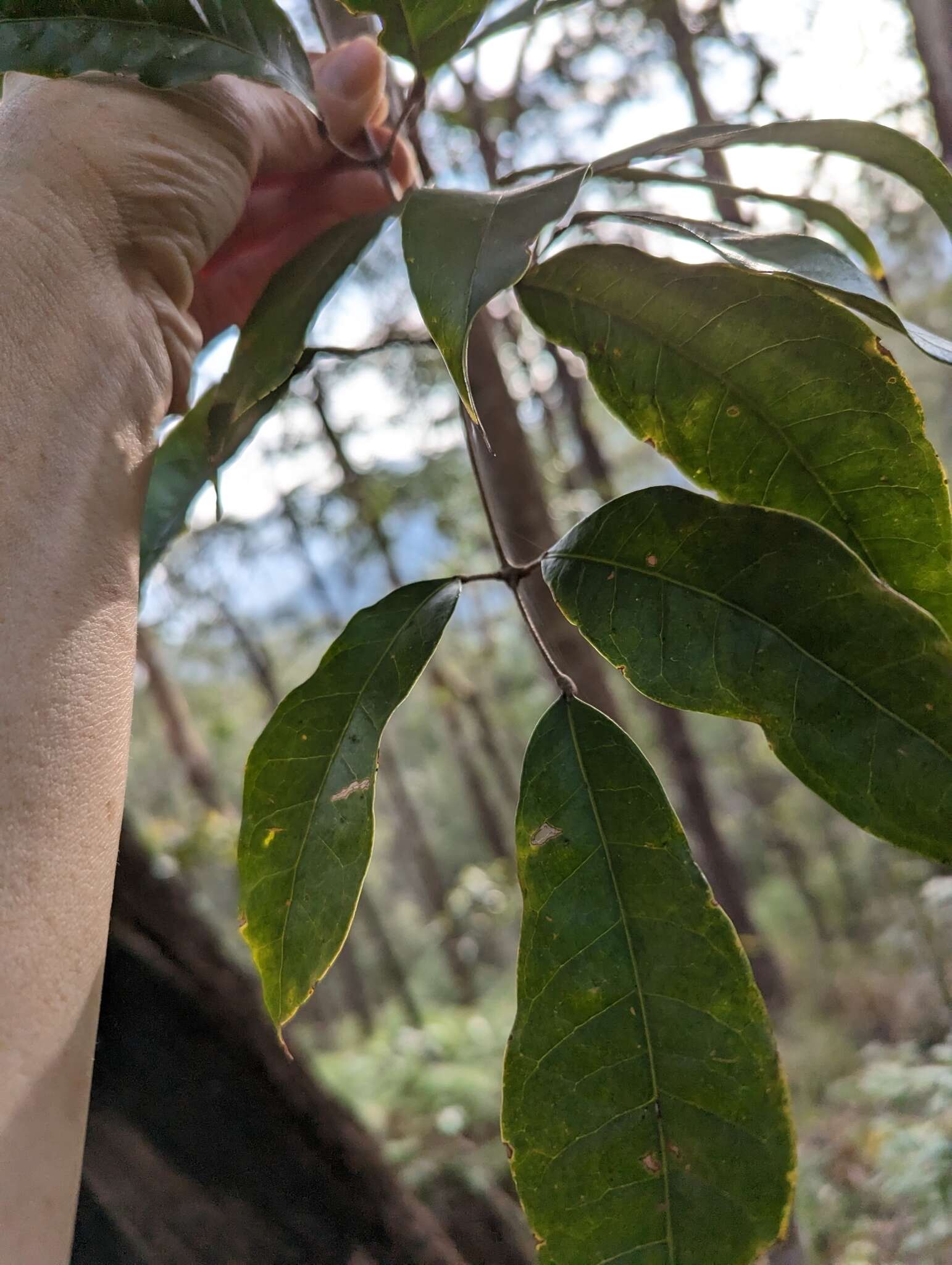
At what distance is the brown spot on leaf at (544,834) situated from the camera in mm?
509

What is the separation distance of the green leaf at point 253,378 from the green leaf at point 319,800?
173mm

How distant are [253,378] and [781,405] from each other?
354 mm

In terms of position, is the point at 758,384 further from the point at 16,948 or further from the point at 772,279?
the point at 16,948

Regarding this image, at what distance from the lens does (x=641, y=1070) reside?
0.46 meters

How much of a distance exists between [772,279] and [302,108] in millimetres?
445

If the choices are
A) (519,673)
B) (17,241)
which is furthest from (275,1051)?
(519,673)

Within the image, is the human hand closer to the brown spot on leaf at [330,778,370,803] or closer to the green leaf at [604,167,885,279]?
the green leaf at [604,167,885,279]

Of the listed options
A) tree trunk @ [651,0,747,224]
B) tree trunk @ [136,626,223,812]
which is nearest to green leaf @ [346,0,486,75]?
tree trunk @ [651,0,747,224]

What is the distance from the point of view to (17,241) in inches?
22.0

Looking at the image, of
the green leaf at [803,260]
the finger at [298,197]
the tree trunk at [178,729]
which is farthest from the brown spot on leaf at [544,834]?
the tree trunk at [178,729]

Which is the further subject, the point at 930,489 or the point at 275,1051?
the point at 275,1051

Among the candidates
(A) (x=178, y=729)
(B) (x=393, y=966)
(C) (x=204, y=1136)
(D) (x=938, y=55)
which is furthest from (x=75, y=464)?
(B) (x=393, y=966)

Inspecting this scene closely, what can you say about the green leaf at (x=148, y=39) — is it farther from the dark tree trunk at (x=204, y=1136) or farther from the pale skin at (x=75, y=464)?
the dark tree trunk at (x=204, y=1136)

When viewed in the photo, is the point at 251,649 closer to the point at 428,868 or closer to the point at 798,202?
the point at 428,868
